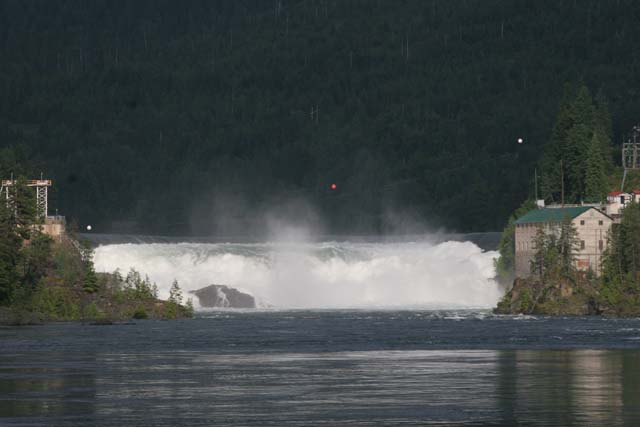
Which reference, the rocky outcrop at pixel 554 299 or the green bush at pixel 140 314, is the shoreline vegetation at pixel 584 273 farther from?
the green bush at pixel 140 314

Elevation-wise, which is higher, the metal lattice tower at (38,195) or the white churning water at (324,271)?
the metal lattice tower at (38,195)

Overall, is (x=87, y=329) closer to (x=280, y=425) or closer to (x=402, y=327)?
(x=402, y=327)

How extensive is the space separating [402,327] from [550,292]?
30.9m

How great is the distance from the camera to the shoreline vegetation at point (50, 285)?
128 m

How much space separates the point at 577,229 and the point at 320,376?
88503 millimetres

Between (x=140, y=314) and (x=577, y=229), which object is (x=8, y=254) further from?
(x=577, y=229)

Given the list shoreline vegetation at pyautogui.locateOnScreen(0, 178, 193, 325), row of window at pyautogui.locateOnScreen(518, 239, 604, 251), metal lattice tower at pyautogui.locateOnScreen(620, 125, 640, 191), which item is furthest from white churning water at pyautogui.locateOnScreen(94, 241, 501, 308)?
shoreline vegetation at pyautogui.locateOnScreen(0, 178, 193, 325)

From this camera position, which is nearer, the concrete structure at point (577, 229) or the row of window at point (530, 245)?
the row of window at point (530, 245)

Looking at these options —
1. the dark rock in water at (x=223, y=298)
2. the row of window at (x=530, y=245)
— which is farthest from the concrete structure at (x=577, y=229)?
the dark rock in water at (x=223, y=298)

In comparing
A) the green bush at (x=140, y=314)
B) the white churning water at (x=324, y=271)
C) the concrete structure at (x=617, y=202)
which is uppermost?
the concrete structure at (x=617, y=202)

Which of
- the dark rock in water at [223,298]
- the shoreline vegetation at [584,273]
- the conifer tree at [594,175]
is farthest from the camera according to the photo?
the conifer tree at [594,175]

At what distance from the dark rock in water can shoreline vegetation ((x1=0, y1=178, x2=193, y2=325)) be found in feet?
104

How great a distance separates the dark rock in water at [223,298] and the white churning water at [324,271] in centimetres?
319

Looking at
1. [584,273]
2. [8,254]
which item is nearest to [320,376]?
[8,254]
